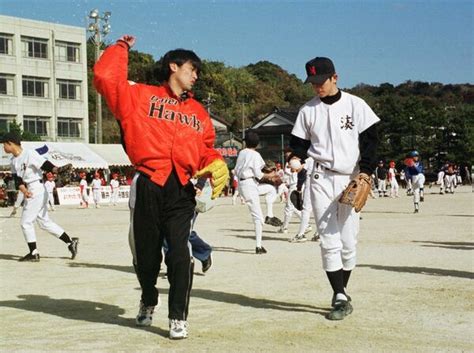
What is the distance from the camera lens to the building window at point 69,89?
228 feet

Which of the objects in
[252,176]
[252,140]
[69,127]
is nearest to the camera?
[252,140]

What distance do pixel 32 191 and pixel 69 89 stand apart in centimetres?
6048

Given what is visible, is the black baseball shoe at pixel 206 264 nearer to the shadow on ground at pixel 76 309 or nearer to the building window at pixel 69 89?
the shadow on ground at pixel 76 309

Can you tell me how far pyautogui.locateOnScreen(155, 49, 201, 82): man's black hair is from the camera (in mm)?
6094

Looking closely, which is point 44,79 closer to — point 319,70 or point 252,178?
point 252,178

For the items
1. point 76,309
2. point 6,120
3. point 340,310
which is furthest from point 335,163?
point 6,120

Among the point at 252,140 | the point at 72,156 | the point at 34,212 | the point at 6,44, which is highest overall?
the point at 6,44

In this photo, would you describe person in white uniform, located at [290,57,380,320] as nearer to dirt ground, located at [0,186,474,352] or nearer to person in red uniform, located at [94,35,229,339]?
dirt ground, located at [0,186,474,352]

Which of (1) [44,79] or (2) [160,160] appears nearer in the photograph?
(2) [160,160]

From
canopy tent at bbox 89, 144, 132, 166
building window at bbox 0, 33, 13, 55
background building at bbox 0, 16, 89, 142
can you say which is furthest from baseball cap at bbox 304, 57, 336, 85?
building window at bbox 0, 33, 13, 55

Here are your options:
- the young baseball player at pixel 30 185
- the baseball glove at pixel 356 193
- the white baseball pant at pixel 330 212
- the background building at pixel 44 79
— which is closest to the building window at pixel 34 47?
the background building at pixel 44 79

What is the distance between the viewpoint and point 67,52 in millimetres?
69625

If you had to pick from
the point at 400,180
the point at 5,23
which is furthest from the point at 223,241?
the point at 5,23

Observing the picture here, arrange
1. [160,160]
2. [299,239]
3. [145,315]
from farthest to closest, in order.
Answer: [299,239] → [145,315] → [160,160]
